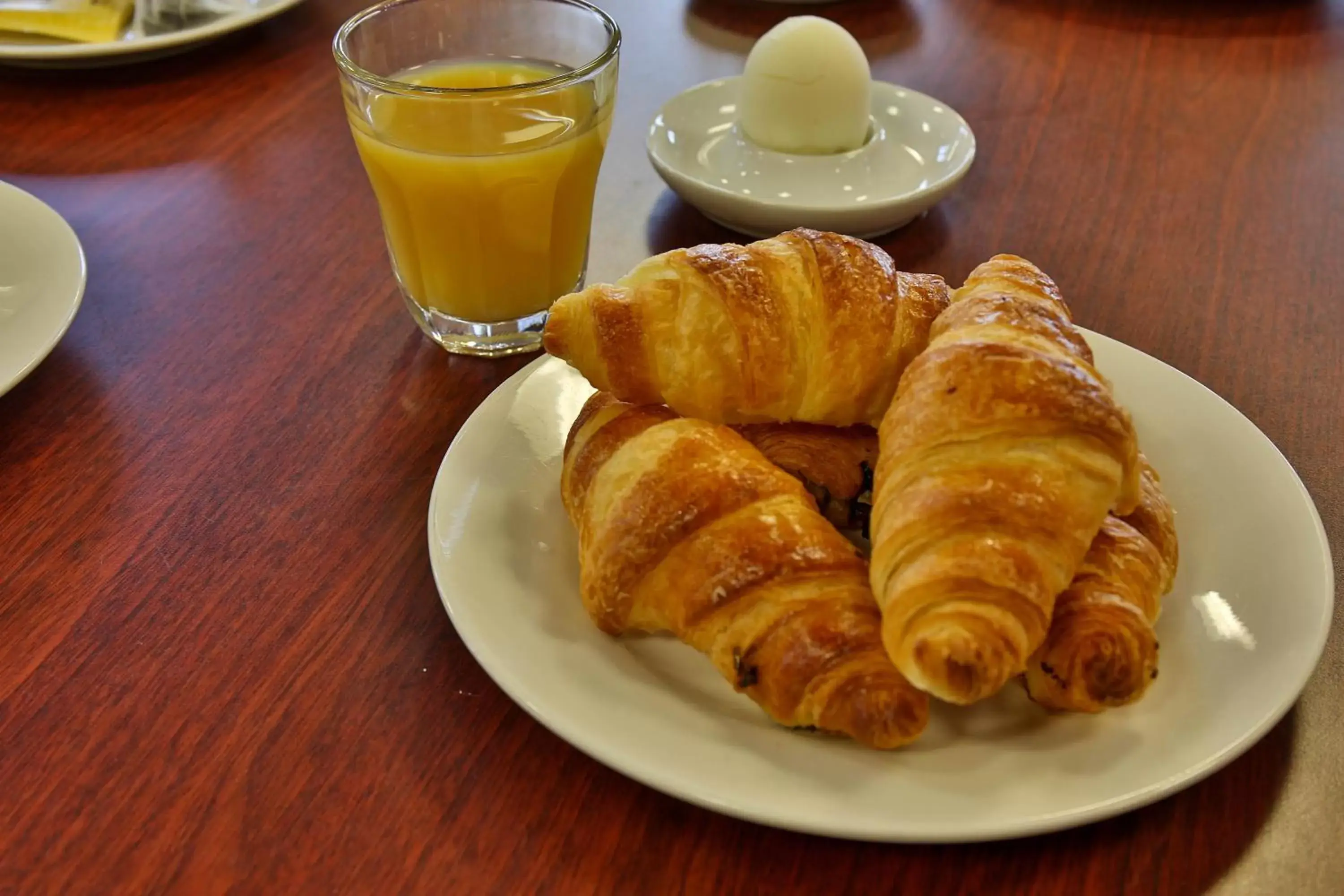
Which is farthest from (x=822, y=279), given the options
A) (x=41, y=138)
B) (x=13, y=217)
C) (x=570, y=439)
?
(x=41, y=138)

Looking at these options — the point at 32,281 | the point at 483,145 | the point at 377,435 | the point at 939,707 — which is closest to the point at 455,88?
the point at 483,145

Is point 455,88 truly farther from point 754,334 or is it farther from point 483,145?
point 754,334

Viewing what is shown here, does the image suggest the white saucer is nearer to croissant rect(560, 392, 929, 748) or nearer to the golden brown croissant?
the golden brown croissant

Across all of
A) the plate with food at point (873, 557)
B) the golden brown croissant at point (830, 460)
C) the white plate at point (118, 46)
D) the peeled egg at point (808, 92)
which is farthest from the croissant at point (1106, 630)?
the white plate at point (118, 46)

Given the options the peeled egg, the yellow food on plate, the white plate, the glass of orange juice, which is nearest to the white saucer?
the peeled egg

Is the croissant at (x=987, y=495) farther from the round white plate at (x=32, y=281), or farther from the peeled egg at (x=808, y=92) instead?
the round white plate at (x=32, y=281)

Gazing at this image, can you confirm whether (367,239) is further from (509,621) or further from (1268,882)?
(1268,882)
